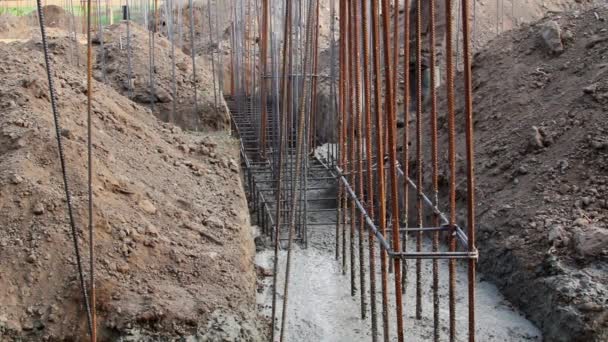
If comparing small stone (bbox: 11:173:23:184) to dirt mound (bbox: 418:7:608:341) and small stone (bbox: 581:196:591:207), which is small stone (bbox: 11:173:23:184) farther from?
small stone (bbox: 581:196:591:207)

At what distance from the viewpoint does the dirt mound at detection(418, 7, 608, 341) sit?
6.92 m

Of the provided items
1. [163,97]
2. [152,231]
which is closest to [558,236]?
[152,231]

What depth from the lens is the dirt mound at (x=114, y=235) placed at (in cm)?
530

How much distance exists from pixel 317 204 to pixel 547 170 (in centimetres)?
400

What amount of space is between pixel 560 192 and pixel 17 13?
26.3 metres

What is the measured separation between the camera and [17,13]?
29344 millimetres

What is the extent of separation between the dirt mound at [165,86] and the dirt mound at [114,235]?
3125 millimetres

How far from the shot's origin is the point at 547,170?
348 inches

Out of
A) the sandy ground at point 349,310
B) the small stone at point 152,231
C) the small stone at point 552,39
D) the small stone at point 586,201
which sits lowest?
the sandy ground at point 349,310

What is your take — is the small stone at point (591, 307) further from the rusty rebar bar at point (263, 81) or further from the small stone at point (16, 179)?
the rusty rebar bar at point (263, 81)

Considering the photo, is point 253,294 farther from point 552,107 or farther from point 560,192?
point 552,107

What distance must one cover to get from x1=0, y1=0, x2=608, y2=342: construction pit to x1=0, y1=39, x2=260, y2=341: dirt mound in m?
0.02

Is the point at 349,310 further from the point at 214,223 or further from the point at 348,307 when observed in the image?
the point at 214,223

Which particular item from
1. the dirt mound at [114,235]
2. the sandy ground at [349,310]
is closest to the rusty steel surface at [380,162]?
the sandy ground at [349,310]
